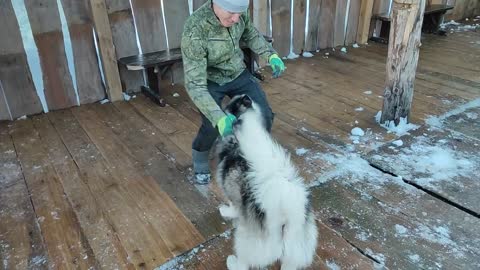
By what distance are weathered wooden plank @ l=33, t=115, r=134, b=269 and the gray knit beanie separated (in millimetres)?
1275

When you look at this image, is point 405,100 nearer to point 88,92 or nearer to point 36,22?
point 88,92

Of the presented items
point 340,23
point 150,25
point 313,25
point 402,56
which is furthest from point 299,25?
point 402,56

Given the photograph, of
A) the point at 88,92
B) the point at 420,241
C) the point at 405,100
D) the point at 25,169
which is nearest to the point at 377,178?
the point at 420,241

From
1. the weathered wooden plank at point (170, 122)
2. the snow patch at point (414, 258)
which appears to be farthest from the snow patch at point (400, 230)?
the weathered wooden plank at point (170, 122)

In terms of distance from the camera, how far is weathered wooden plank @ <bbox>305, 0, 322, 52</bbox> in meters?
4.57

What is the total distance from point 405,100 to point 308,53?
6.76 ft

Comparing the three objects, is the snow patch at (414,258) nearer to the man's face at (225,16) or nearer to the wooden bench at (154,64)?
the man's face at (225,16)

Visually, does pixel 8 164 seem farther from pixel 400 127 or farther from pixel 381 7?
pixel 381 7

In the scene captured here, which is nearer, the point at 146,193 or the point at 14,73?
the point at 146,193

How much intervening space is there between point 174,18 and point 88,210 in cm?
225

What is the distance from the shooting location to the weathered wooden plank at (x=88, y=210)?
180cm

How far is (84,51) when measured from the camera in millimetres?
3348

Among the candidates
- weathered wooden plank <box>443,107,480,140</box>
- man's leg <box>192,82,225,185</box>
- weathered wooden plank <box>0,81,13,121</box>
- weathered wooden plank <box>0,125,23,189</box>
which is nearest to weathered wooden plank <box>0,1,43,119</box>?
weathered wooden plank <box>0,81,13,121</box>

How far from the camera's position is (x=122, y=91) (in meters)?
3.64
